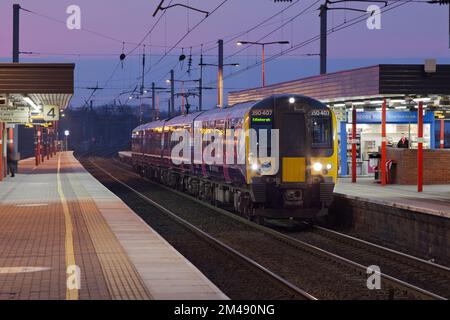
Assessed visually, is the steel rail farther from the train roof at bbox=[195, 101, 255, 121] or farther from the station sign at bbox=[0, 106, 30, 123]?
the station sign at bbox=[0, 106, 30, 123]

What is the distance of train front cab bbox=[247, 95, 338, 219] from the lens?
61.4ft

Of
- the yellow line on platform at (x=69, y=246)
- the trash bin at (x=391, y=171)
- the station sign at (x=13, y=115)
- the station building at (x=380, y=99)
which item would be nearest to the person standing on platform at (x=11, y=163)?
the station sign at (x=13, y=115)

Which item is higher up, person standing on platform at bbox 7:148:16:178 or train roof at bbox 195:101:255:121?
train roof at bbox 195:101:255:121

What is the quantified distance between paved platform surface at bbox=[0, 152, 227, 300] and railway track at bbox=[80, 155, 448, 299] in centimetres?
167

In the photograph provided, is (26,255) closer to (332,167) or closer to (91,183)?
(332,167)

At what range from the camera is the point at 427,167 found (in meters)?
28.4

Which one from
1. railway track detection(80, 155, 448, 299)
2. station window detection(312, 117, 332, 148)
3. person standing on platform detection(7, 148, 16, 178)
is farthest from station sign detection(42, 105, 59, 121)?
station window detection(312, 117, 332, 148)

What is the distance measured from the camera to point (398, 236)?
17109 mm

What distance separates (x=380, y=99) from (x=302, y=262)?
14929 mm

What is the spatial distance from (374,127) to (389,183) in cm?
414

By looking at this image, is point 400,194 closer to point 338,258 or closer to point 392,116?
point 392,116

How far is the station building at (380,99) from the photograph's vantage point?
2527cm
